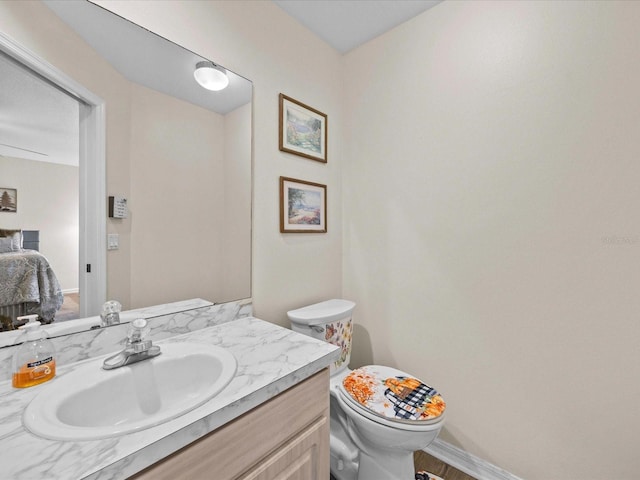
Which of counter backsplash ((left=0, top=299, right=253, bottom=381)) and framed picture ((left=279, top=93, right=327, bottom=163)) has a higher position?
framed picture ((left=279, top=93, right=327, bottom=163))

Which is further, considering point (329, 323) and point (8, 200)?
point (329, 323)

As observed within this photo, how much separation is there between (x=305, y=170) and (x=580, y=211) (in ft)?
4.32

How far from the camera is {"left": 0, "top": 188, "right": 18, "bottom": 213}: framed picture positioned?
2.44 ft

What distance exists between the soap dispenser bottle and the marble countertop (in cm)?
3

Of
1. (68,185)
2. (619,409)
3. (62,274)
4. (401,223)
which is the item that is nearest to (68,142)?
(68,185)

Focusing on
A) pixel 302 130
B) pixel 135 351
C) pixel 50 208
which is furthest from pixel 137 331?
pixel 302 130

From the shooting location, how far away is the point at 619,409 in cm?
106

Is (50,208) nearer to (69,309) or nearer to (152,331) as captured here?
(69,309)

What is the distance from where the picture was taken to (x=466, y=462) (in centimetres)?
139

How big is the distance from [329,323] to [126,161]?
1129 millimetres

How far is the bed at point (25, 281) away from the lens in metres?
0.76

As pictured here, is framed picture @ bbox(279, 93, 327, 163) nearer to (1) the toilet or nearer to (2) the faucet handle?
(1) the toilet

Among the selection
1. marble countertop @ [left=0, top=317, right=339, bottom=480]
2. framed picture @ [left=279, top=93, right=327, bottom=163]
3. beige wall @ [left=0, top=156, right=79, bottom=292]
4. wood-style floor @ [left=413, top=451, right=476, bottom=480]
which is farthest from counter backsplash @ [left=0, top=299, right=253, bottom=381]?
wood-style floor @ [left=413, top=451, right=476, bottom=480]

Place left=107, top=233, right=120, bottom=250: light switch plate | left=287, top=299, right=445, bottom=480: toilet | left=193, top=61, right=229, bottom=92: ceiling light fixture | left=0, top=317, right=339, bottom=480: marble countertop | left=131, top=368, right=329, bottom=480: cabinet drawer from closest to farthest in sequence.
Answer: left=0, top=317, right=339, bottom=480: marble countertop < left=131, top=368, right=329, bottom=480: cabinet drawer < left=107, top=233, right=120, bottom=250: light switch plate < left=287, top=299, right=445, bottom=480: toilet < left=193, top=61, right=229, bottom=92: ceiling light fixture
